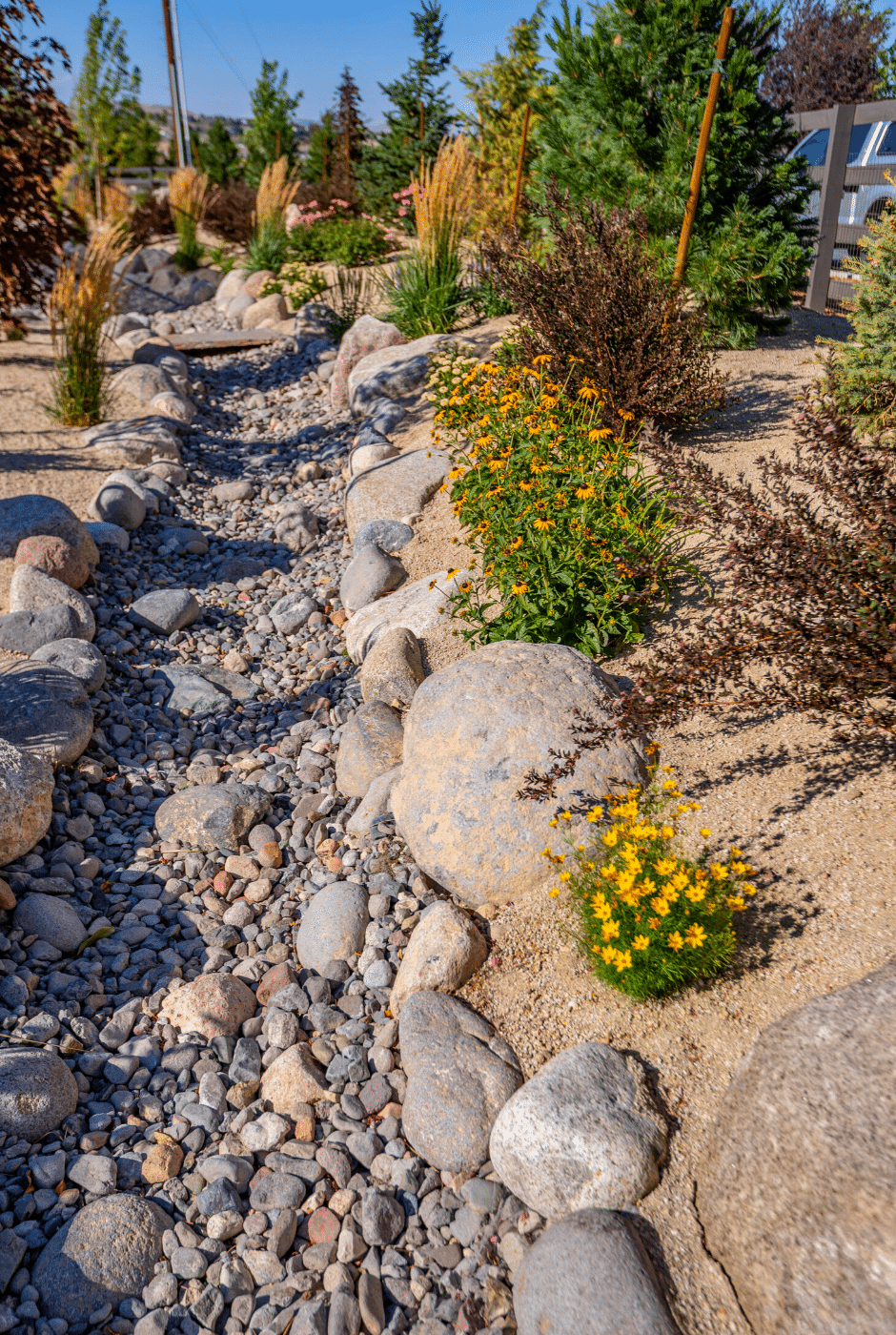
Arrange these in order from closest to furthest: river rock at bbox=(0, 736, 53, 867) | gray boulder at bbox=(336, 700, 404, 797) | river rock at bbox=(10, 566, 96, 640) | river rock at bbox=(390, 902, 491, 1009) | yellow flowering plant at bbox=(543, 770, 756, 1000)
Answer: yellow flowering plant at bbox=(543, 770, 756, 1000)
river rock at bbox=(390, 902, 491, 1009)
river rock at bbox=(0, 736, 53, 867)
gray boulder at bbox=(336, 700, 404, 797)
river rock at bbox=(10, 566, 96, 640)

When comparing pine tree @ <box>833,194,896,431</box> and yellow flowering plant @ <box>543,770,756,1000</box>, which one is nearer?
yellow flowering plant @ <box>543,770,756,1000</box>

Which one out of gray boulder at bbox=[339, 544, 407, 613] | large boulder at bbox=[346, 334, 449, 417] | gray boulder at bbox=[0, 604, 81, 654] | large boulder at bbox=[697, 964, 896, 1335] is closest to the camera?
large boulder at bbox=[697, 964, 896, 1335]

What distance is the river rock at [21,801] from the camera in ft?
10.8

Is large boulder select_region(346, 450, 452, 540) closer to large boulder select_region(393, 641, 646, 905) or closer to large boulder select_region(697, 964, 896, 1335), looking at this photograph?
large boulder select_region(393, 641, 646, 905)

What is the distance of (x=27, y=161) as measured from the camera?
21.9ft

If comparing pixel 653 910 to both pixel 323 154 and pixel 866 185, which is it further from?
pixel 323 154

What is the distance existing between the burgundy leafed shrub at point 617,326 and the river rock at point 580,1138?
12.0ft

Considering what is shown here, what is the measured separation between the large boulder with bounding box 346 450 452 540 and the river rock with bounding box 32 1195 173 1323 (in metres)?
4.25

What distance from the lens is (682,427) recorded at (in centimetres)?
546

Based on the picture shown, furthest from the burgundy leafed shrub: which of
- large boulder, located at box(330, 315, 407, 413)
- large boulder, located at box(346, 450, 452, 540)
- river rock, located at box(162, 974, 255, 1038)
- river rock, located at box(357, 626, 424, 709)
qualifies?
river rock, located at box(162, 974, 255, 1038)

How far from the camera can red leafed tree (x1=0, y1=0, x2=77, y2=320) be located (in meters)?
6.37

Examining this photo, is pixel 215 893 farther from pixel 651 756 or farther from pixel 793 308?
pixel 793 308

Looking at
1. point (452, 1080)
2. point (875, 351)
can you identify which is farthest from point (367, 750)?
point (875, 351)

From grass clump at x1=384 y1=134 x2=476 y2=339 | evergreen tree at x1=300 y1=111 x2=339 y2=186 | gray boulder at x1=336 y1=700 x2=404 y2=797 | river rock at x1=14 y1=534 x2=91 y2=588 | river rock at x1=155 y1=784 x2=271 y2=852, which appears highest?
evergreen tree at x1=300 y1=111 x2=339 y2=186
